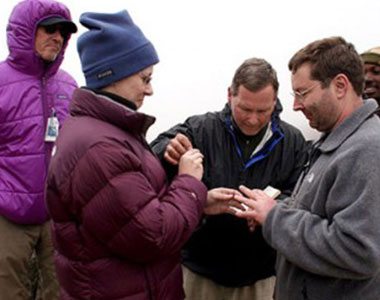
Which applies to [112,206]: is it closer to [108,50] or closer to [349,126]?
[108,50]

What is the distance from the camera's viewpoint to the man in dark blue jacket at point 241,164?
1750mm

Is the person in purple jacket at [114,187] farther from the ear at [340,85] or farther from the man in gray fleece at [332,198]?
the ear at [340,85]

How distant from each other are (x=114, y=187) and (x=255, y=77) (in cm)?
82

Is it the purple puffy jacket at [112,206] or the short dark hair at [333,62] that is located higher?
the short dark hair at [333,62]

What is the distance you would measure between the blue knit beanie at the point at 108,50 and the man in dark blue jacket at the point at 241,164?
49 cm

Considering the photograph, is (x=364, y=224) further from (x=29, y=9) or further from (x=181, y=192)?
(x=29, y=9)

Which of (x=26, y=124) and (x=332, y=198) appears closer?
(x=332, y=198)

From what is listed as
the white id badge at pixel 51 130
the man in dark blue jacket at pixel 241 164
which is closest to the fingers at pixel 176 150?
the man in dark blue jacket at pixel 241 164

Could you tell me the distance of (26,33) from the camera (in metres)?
2.17

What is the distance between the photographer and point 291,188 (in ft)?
5.87

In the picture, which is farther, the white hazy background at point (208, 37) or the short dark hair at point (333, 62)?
the white hazy background at point (208, 37)

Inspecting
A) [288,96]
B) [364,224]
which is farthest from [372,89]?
[364,224]

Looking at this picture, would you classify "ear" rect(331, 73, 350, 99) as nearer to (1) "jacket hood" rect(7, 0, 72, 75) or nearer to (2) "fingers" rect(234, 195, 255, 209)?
(2) "fingers" rect(234, 195, 255, 209)

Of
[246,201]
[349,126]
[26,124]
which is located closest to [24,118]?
[26,124]
